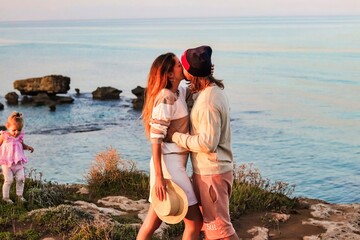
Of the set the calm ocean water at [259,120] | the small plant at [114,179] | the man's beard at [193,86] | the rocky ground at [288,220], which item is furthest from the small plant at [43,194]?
the calm ocean water at [259,120]

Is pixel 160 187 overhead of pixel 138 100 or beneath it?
overhead

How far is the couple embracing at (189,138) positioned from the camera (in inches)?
242

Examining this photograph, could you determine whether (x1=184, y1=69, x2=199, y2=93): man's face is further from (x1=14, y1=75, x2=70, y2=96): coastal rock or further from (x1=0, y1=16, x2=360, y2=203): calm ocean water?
(x1=14, y1=75, x2=70, y2=96): coastal rock

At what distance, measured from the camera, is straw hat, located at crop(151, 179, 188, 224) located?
6234 millimetres

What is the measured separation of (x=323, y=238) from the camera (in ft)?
29.9

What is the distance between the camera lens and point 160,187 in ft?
20.5

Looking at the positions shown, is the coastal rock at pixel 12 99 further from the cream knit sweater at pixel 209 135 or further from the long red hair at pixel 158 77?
the cream knit sweater at pixel 209 135

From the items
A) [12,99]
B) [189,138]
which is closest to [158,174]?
[189,138]

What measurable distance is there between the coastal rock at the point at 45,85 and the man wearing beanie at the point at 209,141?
36.4 m

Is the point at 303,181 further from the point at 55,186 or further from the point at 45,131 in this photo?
the point at 45,131

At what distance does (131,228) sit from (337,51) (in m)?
68.8

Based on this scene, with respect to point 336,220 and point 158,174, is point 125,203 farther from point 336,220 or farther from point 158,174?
point 158,174

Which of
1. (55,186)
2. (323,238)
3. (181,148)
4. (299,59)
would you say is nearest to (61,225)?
(55,186)

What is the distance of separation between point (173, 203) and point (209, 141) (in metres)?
0.69
